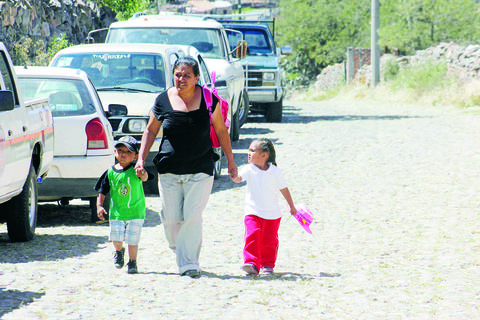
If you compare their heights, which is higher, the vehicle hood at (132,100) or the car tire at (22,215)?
the vehicle hood at (132,100)

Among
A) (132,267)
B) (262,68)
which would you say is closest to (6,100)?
(132,267)

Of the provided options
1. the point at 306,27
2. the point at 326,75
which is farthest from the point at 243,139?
the point at 306,27

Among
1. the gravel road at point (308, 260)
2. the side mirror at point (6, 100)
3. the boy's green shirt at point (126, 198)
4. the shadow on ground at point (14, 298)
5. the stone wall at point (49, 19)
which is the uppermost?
the stone wall at point (49, 19)

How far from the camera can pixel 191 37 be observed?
16688 mm

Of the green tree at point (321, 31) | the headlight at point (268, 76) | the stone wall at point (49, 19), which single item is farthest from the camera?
the green tree at point (321, 31)

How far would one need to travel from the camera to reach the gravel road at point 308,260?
19.1 ft

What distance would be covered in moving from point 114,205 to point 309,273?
5.40ft

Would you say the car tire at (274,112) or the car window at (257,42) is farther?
the car tire at (274,112)

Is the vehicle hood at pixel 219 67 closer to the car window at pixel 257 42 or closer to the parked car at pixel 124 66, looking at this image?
the parked car at pixel 124 66

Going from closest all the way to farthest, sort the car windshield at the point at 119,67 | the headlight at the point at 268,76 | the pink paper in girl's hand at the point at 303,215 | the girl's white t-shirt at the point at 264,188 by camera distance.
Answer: the girl's white t-shirt at the point at 264,188 → the pink paper in girl's hand at the point at 303,215 → the car windshield at the point at 119,67 → the headlight at the point at 268,76

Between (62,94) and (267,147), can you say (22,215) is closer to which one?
(62,94)

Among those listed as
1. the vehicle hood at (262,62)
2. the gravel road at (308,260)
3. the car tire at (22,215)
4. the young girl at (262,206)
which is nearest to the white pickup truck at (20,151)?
the car tire at (22,215)

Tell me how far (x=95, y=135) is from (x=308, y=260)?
9.40 ft

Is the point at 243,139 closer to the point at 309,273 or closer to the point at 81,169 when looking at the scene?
the point at 81,169
